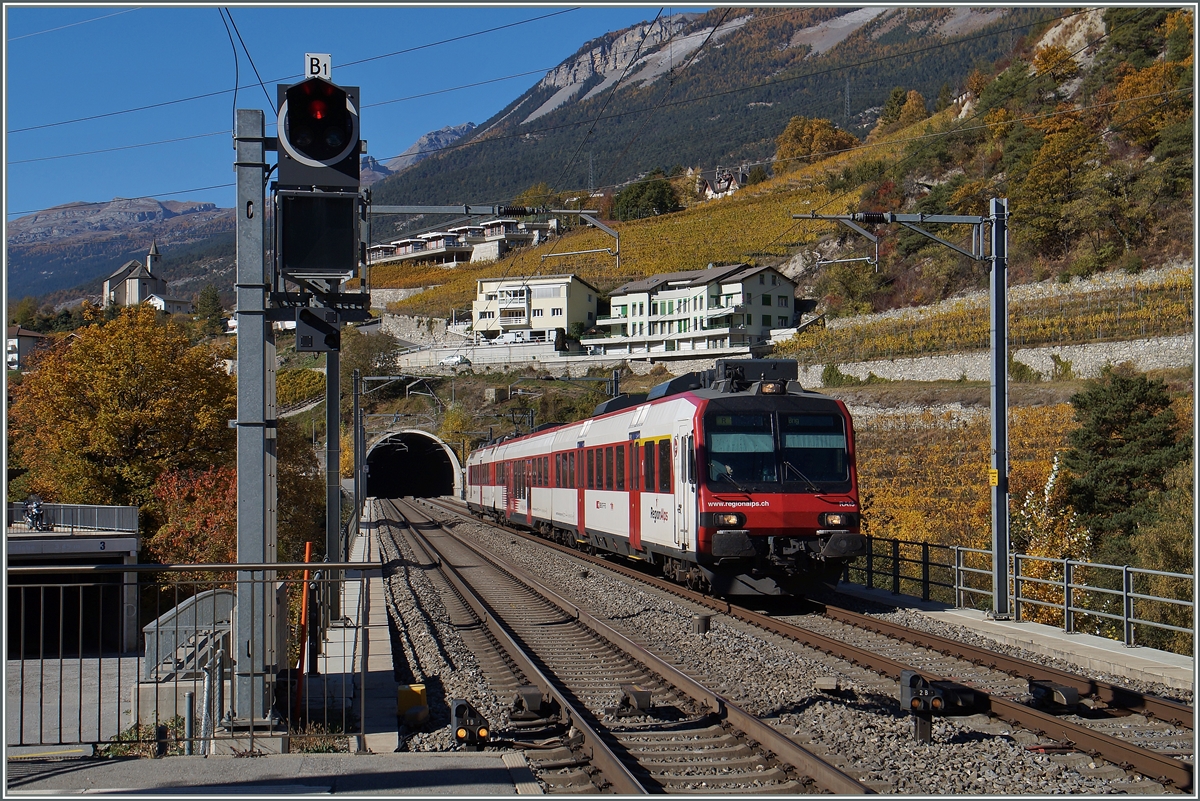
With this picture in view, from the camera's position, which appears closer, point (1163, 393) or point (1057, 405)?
point (1163, 393)

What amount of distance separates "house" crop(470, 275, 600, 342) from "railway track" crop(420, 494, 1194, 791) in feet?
279

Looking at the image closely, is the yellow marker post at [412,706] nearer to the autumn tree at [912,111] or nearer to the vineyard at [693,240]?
the vineyard at [693,240]

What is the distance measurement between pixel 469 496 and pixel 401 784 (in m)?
46.9

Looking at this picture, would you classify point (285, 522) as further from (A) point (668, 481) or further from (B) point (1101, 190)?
(B) point (1101, 190)

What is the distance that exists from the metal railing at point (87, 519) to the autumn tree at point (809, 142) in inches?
4667

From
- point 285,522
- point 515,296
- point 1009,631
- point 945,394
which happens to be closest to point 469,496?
point 285,522

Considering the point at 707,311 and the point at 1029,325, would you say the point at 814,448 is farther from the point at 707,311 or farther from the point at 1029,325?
the point at 707,311

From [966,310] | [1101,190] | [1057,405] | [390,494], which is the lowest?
[390,494]

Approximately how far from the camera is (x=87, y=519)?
34.1 metres

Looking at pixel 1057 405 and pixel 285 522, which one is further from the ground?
pixel 1057 405

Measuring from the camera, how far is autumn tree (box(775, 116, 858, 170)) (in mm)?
142750

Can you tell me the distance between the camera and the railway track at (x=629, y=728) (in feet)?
22.9

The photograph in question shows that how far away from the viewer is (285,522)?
39875 millimetres

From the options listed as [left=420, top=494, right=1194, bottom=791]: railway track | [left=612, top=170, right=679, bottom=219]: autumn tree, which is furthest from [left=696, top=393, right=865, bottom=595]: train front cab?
[left=612, top=170, right=679, bottom=219]: autumn tree
